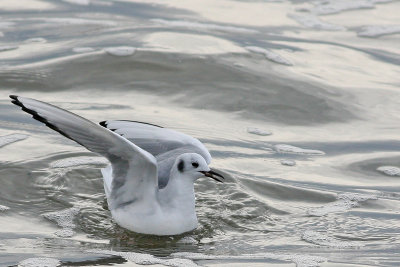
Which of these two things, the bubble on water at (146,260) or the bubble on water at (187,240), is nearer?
the bubble on water at (146,260)

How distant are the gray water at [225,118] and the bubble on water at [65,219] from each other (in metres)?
0.02

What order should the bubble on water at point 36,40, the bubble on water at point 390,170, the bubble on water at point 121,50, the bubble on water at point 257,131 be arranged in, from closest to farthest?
the bubble on water at point 390,170, the bubble on water at point 257,131, the bubble on water at point 121,50, the bubble on water at point 36,40

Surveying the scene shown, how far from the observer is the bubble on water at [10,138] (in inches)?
342

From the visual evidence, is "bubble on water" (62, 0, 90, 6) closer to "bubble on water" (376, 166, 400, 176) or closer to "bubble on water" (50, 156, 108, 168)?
"bubble on water" (50, 156, 108, 168)

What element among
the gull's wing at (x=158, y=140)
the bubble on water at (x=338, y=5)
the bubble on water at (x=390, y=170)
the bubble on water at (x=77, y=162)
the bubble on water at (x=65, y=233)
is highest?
the bubble on water at (x=338, y=5)

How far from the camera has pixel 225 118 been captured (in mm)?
10039

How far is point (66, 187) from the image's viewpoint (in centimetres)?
776

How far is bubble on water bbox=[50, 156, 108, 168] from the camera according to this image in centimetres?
815

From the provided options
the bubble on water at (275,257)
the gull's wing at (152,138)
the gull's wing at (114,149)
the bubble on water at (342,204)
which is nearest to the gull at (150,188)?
the gull's wing at (114,149)

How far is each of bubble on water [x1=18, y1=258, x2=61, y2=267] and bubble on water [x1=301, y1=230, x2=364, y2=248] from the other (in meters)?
2.00

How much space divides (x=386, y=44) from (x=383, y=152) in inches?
146

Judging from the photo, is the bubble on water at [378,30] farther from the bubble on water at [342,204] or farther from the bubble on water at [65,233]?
the bubble on water at [65,233]

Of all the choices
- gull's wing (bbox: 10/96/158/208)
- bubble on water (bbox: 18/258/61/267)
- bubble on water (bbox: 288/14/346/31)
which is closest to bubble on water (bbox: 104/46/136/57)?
bubble on water (bbox: 288/14/346/31)

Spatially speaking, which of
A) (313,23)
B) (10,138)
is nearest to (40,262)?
(10,138)
